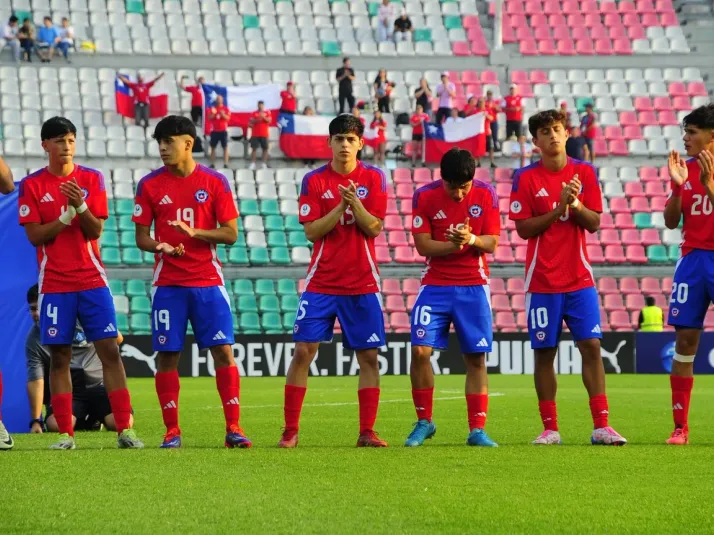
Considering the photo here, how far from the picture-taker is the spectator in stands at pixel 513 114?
30484 millimetres

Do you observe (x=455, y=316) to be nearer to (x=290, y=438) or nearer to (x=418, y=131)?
(x=290, y=438)

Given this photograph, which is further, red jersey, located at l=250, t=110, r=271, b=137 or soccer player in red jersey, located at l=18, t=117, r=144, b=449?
red jersey, located at l=250, t=110, r=271, b=137

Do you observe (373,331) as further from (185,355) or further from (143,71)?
(143,71)

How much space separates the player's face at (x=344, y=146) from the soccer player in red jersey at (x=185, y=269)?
0.78 m

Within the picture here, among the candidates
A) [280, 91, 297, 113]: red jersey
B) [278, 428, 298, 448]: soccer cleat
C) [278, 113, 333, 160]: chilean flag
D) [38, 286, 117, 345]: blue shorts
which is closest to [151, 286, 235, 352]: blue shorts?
[38, 286, 117, 345]: blue shorts

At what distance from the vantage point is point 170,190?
912cm

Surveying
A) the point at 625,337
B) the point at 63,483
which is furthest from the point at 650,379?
the point at 63,483

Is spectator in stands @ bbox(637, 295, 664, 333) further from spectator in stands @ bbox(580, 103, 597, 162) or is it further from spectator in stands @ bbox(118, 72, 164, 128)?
spectator in stands @ bbox(118, 72, 164, 128)

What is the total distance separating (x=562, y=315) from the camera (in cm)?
938

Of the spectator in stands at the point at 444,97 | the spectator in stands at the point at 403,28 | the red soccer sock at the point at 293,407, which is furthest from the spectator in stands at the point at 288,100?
A: the red soccer sock at the point at 293,407

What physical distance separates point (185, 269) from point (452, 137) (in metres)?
21.8

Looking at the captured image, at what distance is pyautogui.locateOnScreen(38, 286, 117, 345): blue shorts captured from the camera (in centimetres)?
898

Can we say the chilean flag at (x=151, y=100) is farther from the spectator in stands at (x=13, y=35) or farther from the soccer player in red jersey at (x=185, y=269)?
the soccer player in red jersey at (x=185, y=269)

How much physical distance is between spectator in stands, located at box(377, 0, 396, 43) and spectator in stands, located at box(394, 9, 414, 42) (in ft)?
0.71
